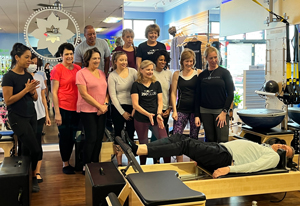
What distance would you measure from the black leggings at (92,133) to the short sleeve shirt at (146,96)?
0.45 meters

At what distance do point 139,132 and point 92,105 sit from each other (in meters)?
0.60

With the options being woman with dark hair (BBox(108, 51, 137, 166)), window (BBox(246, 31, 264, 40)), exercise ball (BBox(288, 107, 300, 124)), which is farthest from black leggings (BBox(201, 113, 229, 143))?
window (BBox(246, 31, 264, 40))

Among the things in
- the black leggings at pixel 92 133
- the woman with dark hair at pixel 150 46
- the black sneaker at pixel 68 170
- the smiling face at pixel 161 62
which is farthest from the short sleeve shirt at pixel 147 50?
the black sneaker at pixel 68 170

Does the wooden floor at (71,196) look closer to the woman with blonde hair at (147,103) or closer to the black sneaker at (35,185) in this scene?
the black sneaker at (35,185)

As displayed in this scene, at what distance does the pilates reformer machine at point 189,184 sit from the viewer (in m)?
1.81

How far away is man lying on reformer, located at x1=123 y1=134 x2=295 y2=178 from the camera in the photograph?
2980 millimetres

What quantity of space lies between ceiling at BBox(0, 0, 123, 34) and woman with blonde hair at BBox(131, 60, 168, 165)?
1921 millimetres

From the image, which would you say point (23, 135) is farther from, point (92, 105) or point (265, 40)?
point (265, 40)

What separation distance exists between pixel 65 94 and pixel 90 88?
363 mm

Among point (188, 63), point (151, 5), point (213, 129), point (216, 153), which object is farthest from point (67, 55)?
point (151, 5)

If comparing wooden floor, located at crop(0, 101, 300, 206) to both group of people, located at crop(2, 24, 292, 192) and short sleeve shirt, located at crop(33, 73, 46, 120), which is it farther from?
short sleeve shirt, located at crop(33, 73, 46, 120)

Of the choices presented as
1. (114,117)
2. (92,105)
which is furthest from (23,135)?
(114,117)

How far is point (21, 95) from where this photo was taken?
10.3ft

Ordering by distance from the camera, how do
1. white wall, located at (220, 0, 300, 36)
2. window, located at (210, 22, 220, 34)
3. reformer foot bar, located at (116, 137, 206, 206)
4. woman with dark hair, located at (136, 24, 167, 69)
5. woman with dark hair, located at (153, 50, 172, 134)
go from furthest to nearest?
window, located at (210, 22, 220, 34) → white wall, located at (220, 0, 300, 36) → woman with dark hair, located at (136, 24, 167, 69) → woman with dark hair, located at (153, 50, 172, 134) → reformer foot bar, located at (116, 137, 206, 206)
